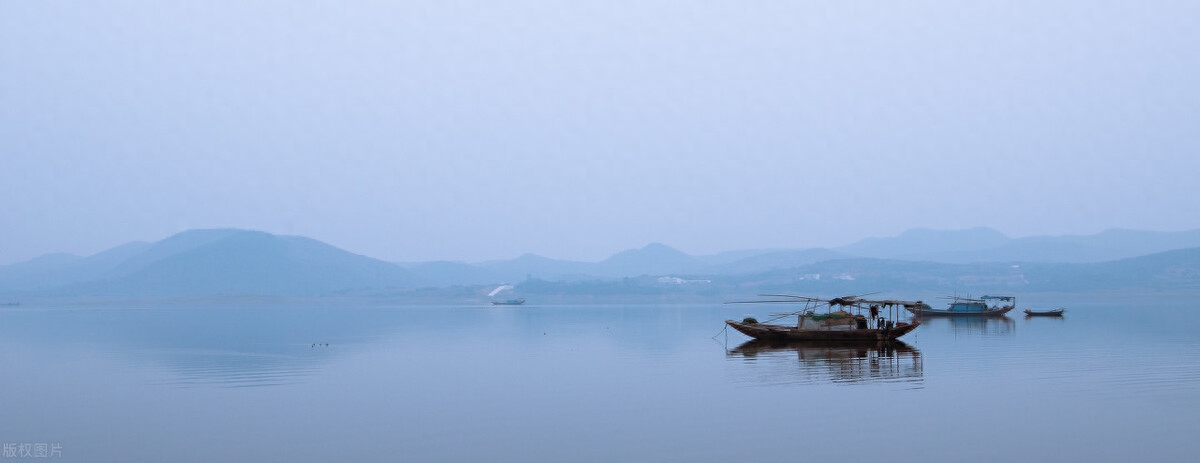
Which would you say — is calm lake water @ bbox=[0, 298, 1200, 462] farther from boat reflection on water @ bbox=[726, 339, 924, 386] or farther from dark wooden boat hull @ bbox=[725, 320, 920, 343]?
dark wooden boat hull @ bbox=[725, 320, 920, 343]

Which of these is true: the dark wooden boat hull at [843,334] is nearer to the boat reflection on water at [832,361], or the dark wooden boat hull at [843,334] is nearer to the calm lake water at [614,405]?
the boat reflection on water at [832,361]

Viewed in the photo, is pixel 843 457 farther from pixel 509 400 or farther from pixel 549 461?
pixel 509 400

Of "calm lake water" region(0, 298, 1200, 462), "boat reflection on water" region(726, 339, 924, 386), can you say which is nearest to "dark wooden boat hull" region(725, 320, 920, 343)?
"boat reflection on water" region(726, 339, 924, 386)

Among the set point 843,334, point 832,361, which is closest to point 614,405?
point 832,361

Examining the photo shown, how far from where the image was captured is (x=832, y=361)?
4975 cm

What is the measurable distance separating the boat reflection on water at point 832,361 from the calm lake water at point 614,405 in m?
0.23

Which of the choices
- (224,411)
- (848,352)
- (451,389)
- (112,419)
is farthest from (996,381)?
(112,419)

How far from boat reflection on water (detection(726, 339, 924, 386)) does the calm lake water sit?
23 cm

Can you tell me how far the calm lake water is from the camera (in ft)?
83.3

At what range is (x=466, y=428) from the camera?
95.9 feet

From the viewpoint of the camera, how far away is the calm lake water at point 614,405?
83.3ft

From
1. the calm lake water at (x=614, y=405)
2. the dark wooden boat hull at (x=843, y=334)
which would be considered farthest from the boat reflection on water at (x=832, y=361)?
the dark wooden boat hull at (x=843, y=334)

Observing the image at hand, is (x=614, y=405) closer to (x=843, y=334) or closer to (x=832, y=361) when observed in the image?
(x=832, y=361)

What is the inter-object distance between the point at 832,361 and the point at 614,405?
773 inches
